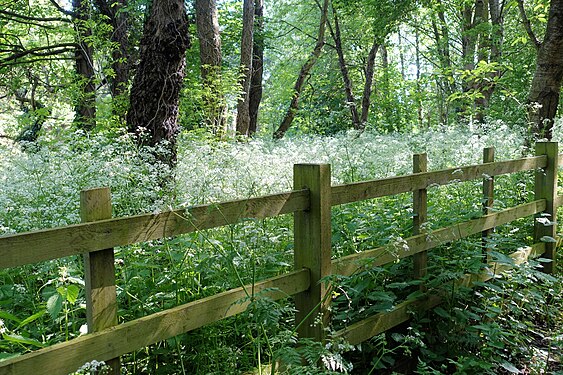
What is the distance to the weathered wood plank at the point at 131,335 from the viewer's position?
75.1 inches

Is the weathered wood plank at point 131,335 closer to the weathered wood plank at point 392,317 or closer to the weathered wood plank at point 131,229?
the weathered wood plank at point 131,229

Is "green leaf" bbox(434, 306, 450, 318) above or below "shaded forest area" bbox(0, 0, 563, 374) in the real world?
below

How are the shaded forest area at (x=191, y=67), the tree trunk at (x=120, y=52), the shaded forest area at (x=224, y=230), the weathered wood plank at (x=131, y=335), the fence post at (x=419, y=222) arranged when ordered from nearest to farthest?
1. the weathered wood plank at (x=131, y=335)
2. the shaded forest area at (x=224, y=230)
3. the fence post at (x=419, y=222)
4. the shaded forest area at (x=191, y=67)
5. the tree trunk at (x=120, y=52)

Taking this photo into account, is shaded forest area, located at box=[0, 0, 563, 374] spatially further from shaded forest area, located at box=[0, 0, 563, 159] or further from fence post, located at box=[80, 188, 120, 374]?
fence post, located at box=[80, 188, 120, 374]

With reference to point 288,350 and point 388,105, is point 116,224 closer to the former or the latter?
point 288,350

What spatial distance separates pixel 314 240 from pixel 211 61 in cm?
763

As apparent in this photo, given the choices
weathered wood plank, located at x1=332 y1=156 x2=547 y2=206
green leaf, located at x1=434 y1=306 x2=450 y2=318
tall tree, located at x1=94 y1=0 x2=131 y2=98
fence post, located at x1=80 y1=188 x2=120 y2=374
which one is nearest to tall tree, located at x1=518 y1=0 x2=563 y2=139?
weathered wood plank, located at x1=332 y1=156 x2=547 y2=206

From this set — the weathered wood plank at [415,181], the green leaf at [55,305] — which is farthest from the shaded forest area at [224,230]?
the weathered wood plank at [415,181]

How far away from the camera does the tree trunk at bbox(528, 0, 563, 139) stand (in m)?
7.31

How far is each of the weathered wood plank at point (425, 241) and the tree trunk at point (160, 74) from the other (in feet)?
10.4

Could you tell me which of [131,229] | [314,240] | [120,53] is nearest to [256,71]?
[120,53]

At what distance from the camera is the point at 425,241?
3.87 metres

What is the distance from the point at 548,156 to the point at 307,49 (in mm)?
23519

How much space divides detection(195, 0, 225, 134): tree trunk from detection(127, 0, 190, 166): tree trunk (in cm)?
310
